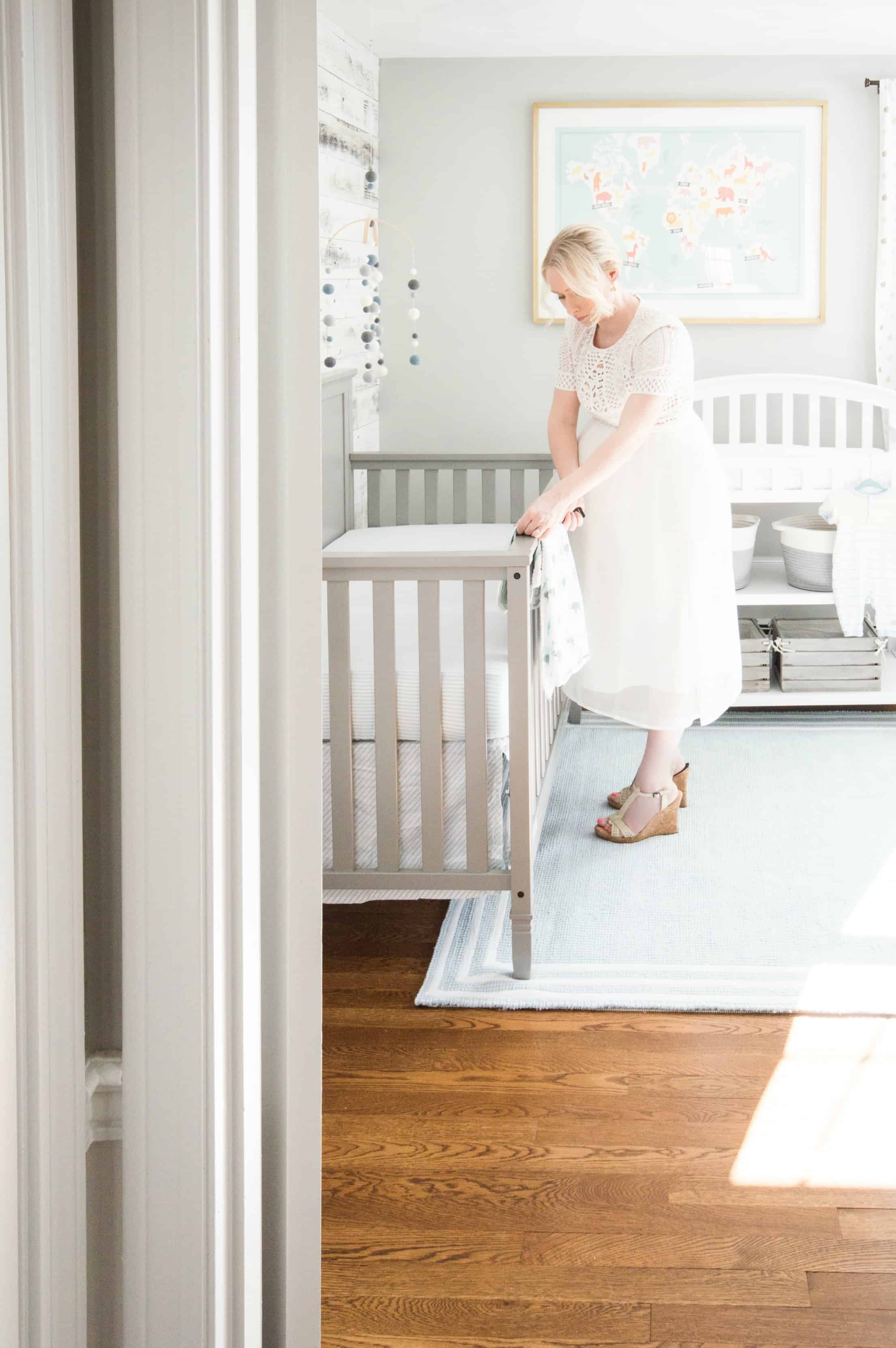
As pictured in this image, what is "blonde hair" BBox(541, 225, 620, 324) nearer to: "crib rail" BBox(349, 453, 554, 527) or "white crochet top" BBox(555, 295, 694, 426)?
"white crochet top" BBox(555, 295, 694, 426)

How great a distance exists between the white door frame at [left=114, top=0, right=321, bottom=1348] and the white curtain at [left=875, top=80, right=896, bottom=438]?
359cm

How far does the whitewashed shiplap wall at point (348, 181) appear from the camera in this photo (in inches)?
141

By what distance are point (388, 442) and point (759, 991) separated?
106 inches

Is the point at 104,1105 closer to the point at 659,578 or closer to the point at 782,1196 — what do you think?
the point at 782,1196

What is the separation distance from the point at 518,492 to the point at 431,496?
0.28 metres

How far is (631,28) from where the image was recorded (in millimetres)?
3793

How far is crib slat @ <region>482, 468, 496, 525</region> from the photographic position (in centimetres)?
397

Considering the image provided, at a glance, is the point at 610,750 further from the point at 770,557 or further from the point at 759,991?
the point at 759,991

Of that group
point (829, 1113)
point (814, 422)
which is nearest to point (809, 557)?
point (814, 422)

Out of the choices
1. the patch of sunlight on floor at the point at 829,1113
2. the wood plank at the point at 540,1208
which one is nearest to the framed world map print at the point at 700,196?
the patch of sunlight on floor at the point at 829,1113

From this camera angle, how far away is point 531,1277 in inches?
60.5

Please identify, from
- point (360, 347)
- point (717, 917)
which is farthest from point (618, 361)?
point (360, 347)

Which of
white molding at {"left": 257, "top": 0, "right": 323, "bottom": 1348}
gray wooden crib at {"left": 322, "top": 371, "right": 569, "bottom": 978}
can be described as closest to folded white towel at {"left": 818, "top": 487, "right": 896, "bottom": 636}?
gray wooden crib at {"left": 322, "top": 371, "right": 569, "bottom": 978}

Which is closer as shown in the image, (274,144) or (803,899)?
(274,144)
